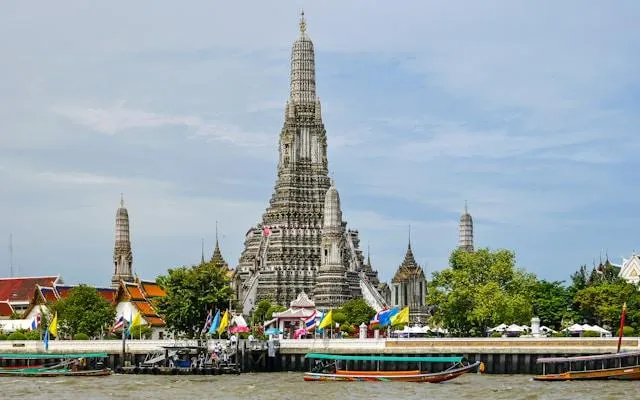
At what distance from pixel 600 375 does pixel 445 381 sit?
25.6 ft

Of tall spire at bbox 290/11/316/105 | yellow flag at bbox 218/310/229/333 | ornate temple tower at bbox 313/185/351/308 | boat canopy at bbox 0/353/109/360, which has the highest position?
tall spire at bbox 290/11/316/105

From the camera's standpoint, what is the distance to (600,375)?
70.1 m

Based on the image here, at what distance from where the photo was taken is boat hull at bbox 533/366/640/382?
69500 millimetres

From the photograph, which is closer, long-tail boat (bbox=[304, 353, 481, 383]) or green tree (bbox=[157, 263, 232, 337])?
long-tail boat (bbox=[304, 353, 481, 383])

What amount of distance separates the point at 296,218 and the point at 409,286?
2120 cm

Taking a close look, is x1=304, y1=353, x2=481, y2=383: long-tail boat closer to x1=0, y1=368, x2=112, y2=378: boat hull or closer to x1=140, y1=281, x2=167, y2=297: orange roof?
x1=0, y1=368, x2=112, y2=378: boat hull

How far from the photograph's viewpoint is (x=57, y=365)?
81875 millimetres

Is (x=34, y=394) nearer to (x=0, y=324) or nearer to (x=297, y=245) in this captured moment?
(x=0, y=324)

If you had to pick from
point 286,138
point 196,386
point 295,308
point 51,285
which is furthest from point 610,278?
point 196,386

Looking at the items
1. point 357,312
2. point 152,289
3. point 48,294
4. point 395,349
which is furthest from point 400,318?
point 48,294

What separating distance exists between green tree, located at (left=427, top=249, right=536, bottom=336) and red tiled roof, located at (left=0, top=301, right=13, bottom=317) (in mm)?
45393

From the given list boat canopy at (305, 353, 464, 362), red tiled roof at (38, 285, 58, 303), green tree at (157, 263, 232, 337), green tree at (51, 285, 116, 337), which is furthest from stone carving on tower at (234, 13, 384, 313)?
boat canopy at (305, 353, 464, 362)

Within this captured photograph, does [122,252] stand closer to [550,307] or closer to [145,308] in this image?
[145,308]

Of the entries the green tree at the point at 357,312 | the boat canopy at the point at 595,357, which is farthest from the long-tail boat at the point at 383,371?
the green tree at the point at 357,312
